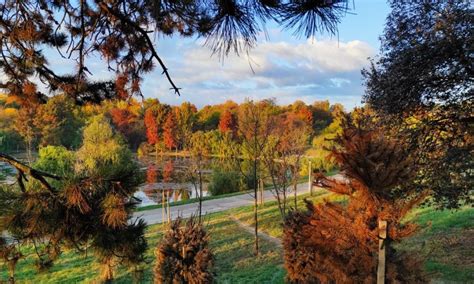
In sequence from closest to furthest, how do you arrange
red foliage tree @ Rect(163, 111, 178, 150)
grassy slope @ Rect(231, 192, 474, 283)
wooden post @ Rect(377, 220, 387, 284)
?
wooden post @ Rect(377, 220, 387, 284) < grassy slope @ Rect(231, 192, 474, 283) < red foliage tree @ Rect(163, 111, 178, 150)

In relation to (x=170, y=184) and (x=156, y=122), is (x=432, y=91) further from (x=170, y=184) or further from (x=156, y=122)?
(x=156, y=122)

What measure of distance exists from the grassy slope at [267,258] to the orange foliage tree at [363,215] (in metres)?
2.94

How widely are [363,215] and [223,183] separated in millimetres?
20991

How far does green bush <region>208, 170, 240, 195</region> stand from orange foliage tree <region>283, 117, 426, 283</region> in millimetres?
20065

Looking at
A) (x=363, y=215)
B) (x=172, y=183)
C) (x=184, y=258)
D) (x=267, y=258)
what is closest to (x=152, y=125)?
(x=172, y=183)

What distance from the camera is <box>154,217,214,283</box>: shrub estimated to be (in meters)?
5.95

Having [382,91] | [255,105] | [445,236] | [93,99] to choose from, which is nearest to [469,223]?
[445,236]

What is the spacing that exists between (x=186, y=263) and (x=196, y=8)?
4265 mm

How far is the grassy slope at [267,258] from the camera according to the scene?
7.88 metres

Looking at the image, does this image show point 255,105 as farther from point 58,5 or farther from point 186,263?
point 58,5

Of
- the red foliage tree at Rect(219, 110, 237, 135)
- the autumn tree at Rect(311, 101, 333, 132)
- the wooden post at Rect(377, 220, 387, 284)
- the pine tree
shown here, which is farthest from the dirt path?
the autumn tree at Rect(311, 101, 333, 132)

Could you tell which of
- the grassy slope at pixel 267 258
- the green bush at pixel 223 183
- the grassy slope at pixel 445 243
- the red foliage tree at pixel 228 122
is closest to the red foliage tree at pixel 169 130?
the red foliage tree at pixel 228 122

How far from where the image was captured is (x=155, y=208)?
19297 mm

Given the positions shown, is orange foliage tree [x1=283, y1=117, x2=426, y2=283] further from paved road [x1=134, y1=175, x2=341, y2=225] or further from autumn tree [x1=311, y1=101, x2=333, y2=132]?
autumn tree [x1=311, y1=101, x2=333, y2=132]
